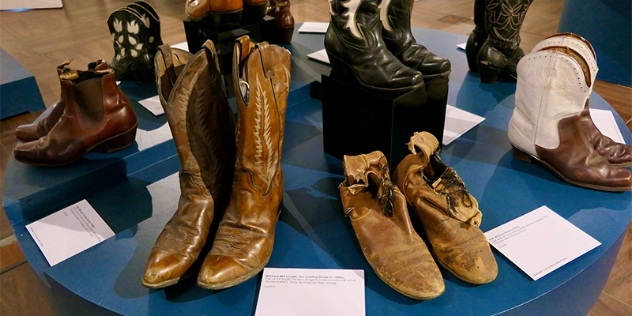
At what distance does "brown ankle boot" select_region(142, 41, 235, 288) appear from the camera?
0.93 meters

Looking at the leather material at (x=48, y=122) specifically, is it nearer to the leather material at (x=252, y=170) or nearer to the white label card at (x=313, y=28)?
the leather material at (x=252, y=170)

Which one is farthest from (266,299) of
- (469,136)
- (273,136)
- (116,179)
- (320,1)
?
(320,1)

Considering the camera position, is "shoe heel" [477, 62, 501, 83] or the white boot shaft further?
"shoe heel" [477, 62, 501, 83]

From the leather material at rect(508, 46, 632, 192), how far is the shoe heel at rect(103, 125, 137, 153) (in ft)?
3.50

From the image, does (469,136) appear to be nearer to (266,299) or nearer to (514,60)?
(514,60)

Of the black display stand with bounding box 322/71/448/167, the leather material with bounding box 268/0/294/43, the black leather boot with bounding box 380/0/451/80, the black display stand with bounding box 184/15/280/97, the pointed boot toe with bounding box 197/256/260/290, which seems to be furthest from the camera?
the leather material with bounding box 268/0/294/43

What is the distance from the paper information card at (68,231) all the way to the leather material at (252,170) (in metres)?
0.36

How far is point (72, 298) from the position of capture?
98cm

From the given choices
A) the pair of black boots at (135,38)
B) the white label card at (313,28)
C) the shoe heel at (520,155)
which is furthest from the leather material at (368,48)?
the white label card at (313,28)

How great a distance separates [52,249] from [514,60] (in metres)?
1.53

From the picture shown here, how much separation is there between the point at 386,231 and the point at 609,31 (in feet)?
8.05

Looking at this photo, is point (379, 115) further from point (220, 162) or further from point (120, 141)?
point (120, 141)

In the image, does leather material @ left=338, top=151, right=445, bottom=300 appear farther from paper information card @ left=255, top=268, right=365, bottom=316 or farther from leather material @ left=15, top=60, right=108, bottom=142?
leather material @ left=15, top=60, right=108, bottom=142

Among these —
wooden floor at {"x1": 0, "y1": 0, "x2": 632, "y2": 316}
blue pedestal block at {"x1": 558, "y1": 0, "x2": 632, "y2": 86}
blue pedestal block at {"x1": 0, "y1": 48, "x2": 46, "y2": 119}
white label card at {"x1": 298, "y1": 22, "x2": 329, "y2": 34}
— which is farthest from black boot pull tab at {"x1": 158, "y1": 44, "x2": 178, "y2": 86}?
blue pedestal block at {"x1": 558, "y1": 0, "x2": 632, "y2": 86}
